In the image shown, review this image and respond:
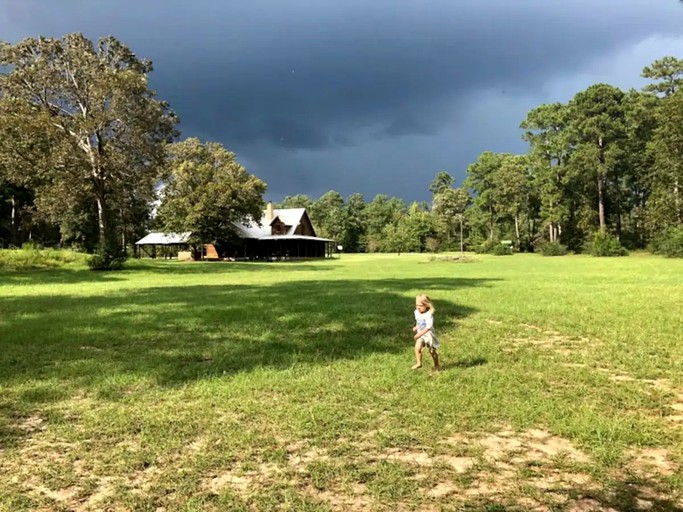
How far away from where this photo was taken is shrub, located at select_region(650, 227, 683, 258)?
42.2 m

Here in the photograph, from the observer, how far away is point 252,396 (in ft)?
18.5

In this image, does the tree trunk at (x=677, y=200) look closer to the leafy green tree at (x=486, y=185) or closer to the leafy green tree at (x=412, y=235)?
the leafy green tree at (x=486, y=185)

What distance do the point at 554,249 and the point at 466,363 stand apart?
2253 inches

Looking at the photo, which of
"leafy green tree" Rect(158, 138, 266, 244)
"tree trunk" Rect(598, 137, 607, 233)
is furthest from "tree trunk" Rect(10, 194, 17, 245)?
"tree trunk" Rect(598, 137, 607, 233)

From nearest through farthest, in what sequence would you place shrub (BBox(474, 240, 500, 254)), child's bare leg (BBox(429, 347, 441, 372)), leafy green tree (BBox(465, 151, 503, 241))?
1. child's bare leg (BBox(429, 347, 441, 372))
2. shrub (BBox(474, 240, 500, 254))
3. leafy green tree (BBox(465, 151, 503, 241))

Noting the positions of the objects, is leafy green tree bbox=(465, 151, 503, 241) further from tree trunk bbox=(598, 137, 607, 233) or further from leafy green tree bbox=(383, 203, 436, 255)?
tree trunk bbox=(598, 137, 607, 233)

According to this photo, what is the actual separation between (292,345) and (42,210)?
2972cm

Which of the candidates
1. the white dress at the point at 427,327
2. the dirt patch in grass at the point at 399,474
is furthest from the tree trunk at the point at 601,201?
the dirt patch in grass at the point at 399,474

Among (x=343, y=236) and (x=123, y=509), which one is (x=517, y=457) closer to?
(x=123, y=509)

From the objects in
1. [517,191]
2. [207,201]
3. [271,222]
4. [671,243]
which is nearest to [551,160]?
[517,191]

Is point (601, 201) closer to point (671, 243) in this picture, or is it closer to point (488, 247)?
point (488, 247)

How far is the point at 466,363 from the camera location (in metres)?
7.14

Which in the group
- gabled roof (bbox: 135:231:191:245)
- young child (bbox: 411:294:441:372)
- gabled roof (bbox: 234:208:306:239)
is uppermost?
gabled roof (bbox: 234:208:306:239)

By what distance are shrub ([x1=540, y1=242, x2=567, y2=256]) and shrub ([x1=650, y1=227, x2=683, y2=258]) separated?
1309cm
